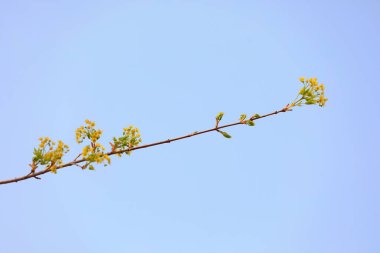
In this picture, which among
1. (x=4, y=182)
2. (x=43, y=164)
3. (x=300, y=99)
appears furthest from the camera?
(x=300, y=99)

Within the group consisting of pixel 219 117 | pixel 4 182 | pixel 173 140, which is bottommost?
pixel 4 182

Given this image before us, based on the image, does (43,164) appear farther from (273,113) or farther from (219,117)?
(273,113)

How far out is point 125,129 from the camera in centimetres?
555

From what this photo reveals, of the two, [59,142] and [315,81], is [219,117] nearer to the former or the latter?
[315,81]

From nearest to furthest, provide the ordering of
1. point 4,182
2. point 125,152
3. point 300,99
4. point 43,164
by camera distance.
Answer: point 4,182 < point 43,164 < point 125,152 < point 300,99

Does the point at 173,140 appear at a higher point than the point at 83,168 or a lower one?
higher

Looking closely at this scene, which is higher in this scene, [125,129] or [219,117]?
[219,117]

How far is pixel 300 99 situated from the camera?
6.02 meters

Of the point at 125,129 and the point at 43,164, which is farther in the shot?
the point at 125,129

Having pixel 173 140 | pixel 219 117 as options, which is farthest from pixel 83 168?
pixel 219 117

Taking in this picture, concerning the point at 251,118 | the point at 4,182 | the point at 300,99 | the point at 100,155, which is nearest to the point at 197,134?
the point at 251,118

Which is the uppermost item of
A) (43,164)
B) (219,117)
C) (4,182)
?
(219,117)

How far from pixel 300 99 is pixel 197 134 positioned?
1.97 m

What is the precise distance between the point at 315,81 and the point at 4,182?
491 cm
